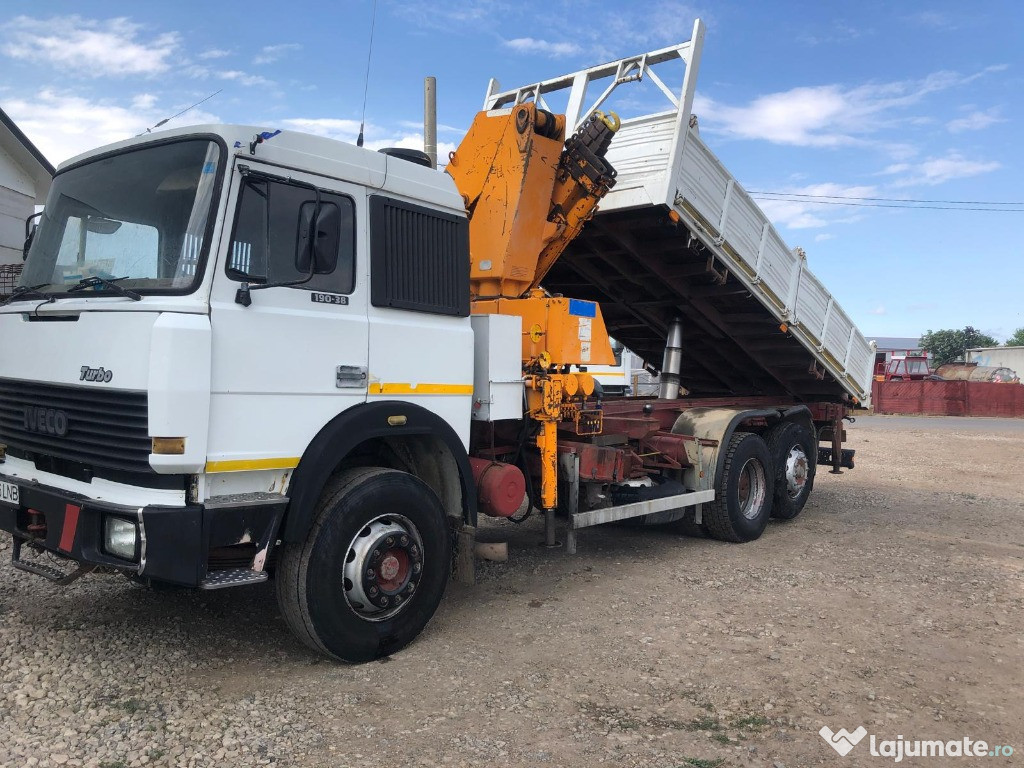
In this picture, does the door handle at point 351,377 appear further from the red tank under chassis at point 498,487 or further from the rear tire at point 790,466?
the rear tire at point 790,466

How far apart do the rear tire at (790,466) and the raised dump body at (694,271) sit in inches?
30.8

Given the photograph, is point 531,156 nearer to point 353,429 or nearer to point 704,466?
point 353,429

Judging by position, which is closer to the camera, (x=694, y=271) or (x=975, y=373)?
(x=694, y=271)

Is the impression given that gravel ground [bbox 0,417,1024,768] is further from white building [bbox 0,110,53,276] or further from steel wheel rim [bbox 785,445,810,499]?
white building [bbox 0,110,53,276]

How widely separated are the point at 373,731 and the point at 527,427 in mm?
2630

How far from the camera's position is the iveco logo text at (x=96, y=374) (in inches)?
143

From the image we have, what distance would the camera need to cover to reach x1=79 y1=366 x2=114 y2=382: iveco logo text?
3641 millimetres

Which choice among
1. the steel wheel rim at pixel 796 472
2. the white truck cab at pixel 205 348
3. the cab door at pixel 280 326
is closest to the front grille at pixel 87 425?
the white truck cab at pixel 205 348

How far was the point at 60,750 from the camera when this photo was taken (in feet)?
10.7

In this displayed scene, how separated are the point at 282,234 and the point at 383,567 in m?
1.89

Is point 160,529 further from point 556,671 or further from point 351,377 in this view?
point 556,671

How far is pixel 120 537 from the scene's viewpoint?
12.0 feet

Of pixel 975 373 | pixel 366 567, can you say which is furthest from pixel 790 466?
pixel 975 373

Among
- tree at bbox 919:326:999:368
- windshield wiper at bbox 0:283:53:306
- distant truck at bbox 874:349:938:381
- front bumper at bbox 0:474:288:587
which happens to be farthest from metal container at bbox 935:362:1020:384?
windshield wiper at bbox 0:283:53:306
